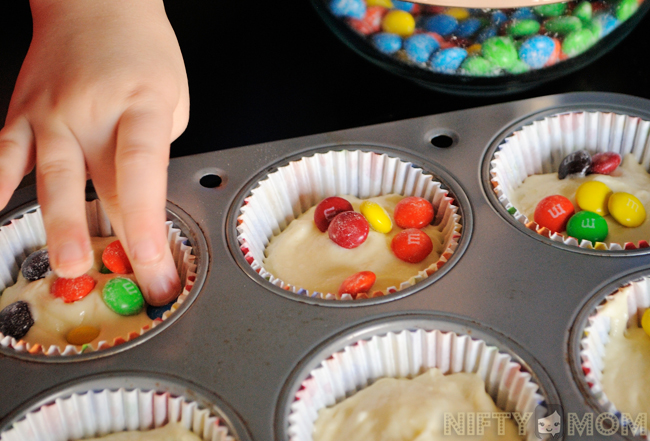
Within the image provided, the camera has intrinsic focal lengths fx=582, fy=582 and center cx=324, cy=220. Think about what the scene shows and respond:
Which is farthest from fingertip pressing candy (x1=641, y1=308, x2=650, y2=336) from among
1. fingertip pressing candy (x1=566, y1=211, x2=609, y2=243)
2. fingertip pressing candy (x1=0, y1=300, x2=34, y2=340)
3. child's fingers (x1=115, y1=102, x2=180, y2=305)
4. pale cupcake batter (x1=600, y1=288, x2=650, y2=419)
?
fingertip pressing candy (x1=0, y1=300, x2=34, y2=340)

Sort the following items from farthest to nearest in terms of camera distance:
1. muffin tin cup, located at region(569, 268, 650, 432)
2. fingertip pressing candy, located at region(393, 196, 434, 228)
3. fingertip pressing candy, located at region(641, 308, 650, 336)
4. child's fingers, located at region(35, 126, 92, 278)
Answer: fingertip pressing candy, located at region(393, 196, 434, 228)
fingertip pressing candy, located at region(641, 308, 650, 336)
muffin tin cup, located at region(569, 268, 650, 432)
child's fingers, located at region(35, 126, 92, 278)

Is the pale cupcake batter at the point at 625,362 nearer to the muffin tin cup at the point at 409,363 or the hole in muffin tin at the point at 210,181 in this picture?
the muffin tin cup at the point at 409,363

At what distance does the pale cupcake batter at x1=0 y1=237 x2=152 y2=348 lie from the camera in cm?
110

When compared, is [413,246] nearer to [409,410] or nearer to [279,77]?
[409,410]

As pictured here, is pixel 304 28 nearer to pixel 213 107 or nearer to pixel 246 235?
pixel 213 107

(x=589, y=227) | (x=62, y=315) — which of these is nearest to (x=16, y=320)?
(x=62, y=315)

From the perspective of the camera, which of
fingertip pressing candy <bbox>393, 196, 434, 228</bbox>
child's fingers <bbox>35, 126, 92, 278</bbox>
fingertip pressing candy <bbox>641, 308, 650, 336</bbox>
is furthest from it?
fingertip pressing candy <bbox>393, 196, 434, 228</bbox>

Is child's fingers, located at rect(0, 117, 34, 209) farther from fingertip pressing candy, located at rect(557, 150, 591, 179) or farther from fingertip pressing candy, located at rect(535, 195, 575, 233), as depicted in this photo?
fingertip pressing candy, located at rect(557, 150, 591, 179)

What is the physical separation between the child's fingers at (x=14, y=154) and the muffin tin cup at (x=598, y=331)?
2.99 feet

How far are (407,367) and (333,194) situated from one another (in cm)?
49

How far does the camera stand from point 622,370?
990 millimetres

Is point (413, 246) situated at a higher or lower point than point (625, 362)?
higher

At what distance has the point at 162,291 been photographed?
1104mm

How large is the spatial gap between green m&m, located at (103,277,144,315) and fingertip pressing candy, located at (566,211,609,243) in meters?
0.89
